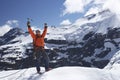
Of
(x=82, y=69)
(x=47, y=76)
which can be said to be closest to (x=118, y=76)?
(x=82, y=69)

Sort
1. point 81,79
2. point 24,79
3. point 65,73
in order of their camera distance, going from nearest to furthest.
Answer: point 81,79
point 65,73
point 24,79

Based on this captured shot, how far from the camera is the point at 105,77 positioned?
17.3 m

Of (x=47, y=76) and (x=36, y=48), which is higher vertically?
(x=36, y=48)

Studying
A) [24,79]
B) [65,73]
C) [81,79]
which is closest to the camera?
[81,79]

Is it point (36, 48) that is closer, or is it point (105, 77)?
point (105, 77)

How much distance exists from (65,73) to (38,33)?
4.66m

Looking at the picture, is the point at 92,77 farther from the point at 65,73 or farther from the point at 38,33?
the point at 38,33

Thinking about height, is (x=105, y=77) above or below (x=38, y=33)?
below

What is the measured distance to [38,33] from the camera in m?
21.0

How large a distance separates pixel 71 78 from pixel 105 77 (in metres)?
2.31

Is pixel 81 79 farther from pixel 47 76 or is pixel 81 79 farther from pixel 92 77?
pixel 47 76

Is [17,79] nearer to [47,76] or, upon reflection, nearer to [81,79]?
[47,76]

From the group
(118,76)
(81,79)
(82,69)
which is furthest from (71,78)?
(118,76)

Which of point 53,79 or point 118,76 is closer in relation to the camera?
point 53,79
